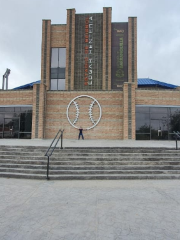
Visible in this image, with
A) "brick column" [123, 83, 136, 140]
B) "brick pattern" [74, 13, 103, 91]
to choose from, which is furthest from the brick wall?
"brick column" [123, 83, 136, 140]

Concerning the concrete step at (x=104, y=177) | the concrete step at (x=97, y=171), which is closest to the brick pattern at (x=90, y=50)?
the concrete step at (x=97, y=171)

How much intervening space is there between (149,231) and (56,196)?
2.65 meters

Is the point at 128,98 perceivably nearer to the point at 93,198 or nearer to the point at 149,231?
the point at 93,198

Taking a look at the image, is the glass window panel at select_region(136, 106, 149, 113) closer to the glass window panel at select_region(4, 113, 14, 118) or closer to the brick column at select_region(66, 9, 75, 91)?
the brick column at select_region(66, 9, 75, 91)

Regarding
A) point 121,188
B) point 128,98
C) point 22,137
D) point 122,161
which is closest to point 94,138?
point 128,98

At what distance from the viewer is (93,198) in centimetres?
505

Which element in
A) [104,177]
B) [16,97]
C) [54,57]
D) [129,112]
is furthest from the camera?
[54,57]

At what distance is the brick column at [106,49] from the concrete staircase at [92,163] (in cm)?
1322

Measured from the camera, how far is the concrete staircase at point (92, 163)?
284 inches

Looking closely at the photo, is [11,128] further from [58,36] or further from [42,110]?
[58,36]

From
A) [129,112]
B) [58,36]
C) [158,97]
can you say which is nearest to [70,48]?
[58,36]

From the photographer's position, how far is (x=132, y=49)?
→ 21578 mm

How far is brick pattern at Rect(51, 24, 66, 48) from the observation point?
22312 millimetres

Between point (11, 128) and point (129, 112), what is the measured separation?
11023mm
